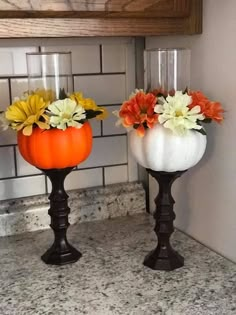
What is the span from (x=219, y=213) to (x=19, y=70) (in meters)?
0.52

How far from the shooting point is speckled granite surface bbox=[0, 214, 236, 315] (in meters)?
0.78

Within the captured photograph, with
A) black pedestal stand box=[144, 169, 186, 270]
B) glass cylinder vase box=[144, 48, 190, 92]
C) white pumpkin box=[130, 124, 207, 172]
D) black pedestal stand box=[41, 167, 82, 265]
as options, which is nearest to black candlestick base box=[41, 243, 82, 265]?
black pedestal stand box=[41, 167, 82, 265]

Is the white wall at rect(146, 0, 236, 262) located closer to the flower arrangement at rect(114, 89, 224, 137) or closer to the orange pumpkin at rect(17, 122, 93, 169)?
the flower arrangement at rect(114, 89, 224, 137)

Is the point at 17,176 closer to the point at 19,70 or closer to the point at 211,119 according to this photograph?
the point at 19,70

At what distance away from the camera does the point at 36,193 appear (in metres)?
1.13

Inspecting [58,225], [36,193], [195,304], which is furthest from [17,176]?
[195,304]

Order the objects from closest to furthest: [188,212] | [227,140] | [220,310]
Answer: [220,310] → [227,140] → [188,212]

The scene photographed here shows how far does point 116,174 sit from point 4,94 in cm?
33

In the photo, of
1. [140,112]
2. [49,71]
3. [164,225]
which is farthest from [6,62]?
[164,225]

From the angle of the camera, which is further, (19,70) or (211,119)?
(19,70)

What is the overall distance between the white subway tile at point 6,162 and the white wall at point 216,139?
0.39 m

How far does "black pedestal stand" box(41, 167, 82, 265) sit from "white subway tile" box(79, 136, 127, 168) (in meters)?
0.24

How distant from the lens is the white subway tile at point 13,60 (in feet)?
3.44

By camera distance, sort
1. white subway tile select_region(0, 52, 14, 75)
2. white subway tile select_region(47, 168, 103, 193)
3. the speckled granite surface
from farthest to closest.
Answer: white subway tile select_region(47, 168, 103, 193), white subway tile select_region(0, 52, 14, 75), the speckled granite surface
